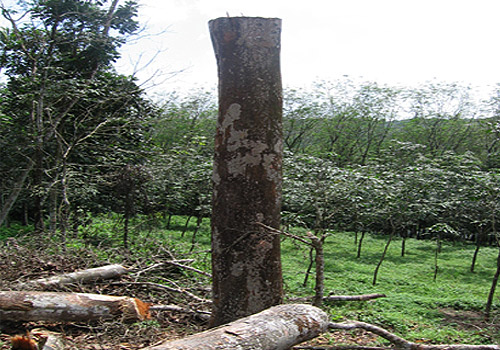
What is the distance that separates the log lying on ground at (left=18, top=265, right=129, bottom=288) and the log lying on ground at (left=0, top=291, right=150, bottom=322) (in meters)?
0.82

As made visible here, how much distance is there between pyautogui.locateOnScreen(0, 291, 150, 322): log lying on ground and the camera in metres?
3.89

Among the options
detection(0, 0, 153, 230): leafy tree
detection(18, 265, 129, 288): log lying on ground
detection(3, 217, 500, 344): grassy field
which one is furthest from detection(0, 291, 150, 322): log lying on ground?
detection(0, 0, 153, 230): leafy tree

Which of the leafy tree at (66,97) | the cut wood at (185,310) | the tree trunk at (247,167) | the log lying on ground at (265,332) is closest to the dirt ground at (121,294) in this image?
the cut wood at (185,310)

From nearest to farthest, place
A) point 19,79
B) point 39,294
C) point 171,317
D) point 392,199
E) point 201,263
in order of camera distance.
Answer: point 39,294
point 171,317
point 201,263
point 19,79
point 392,199

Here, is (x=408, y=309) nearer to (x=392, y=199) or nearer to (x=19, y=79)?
(x=392, y=199)

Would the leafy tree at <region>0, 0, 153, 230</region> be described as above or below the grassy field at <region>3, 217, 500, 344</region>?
above

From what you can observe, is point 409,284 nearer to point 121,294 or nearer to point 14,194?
point 121,294

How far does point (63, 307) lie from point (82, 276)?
4.13 ft

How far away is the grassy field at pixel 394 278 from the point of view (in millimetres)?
6000

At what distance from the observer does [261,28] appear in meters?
3.27

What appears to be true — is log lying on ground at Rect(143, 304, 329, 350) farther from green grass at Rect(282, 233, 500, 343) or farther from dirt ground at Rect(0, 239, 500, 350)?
green grass at Rect(282, 233, 500, 343)

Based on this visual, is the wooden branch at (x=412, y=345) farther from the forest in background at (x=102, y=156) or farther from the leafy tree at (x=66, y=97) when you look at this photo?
the leafy tree at (x=66, y=97)

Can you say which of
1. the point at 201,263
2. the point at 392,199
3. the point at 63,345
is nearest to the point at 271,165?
the point at 63,345

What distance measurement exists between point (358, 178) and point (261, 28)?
20.9 ft
